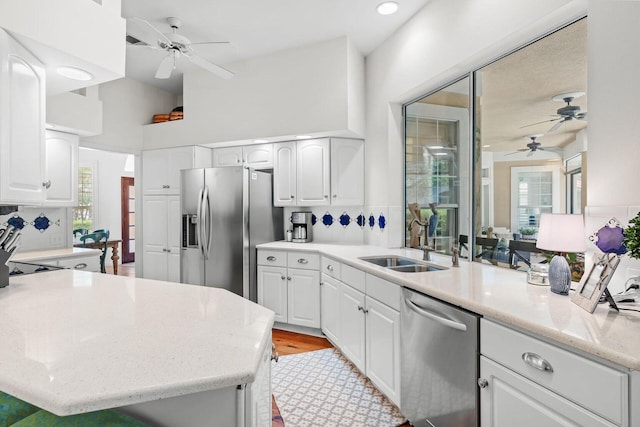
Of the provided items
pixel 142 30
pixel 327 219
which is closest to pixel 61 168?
pixel 142 30

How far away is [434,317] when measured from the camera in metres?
1.67

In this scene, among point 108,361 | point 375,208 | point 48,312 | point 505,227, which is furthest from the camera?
point 375,208

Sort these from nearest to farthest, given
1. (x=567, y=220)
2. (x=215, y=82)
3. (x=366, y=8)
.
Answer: (x=567, y=220)
(x=366, y=8)
(x=215, y=82)

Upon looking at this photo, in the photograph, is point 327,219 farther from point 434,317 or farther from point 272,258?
point 434,317

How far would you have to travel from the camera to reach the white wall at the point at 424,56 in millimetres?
1914

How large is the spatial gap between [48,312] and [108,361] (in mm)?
608

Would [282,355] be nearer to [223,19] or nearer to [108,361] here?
[108,361]

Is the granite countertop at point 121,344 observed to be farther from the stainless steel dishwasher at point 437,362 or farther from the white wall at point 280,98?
the white wall at point 280,98

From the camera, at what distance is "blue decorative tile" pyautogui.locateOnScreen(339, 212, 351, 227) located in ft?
12.9

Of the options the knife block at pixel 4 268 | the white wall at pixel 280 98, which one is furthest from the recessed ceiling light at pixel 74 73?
the white wall at pixel 280 98

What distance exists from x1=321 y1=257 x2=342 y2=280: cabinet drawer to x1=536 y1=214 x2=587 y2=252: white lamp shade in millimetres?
1608

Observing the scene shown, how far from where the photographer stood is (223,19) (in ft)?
10.0

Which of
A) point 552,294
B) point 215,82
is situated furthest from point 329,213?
point 552,294

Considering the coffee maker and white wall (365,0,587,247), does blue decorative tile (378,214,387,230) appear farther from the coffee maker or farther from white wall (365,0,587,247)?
the coffee maker
